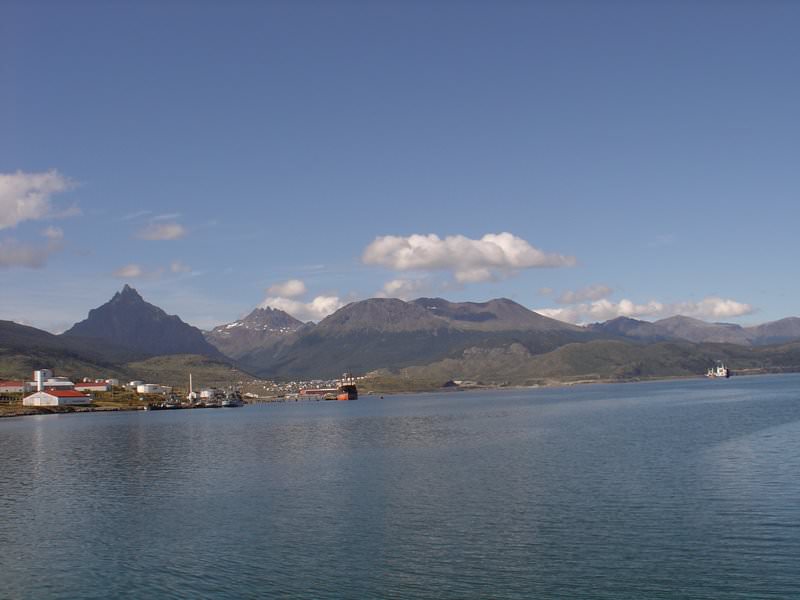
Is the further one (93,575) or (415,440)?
(415,440)

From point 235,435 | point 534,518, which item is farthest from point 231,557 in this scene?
point 235,435

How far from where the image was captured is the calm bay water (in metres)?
38.7

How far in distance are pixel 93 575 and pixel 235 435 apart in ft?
352

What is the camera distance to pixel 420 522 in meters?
52.1

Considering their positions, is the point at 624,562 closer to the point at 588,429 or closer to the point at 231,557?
→ the point at 231,557

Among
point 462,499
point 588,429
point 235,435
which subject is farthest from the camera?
point 235,435

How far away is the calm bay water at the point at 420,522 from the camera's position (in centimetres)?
3869

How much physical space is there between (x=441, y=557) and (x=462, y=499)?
17640 mm

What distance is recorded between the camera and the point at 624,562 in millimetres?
40562

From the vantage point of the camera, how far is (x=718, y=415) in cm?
14812

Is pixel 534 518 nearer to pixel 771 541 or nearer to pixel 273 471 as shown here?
pixel 771 541

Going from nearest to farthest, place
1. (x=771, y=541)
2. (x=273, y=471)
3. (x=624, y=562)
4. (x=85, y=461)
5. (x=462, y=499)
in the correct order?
(x=624, y=562), (x=771, y=541), (x=462, y=499), (x=273, y=471), (x=85, y=461)

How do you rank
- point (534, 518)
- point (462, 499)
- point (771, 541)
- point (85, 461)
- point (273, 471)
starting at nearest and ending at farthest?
point (771, 541), point (534, 518), point (462, 499), point (273, 471), point (85, 461)

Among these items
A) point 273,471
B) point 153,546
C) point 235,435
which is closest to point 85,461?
point 273,471
